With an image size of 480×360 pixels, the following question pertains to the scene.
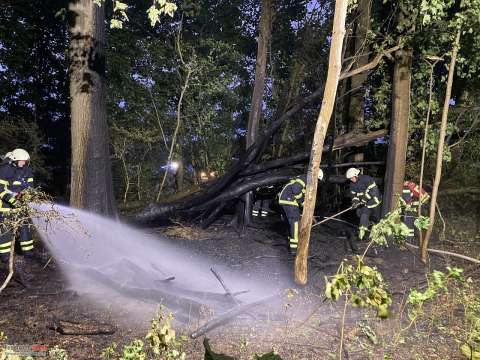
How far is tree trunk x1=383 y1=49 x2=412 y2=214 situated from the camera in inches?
323

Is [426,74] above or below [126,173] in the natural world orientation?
above

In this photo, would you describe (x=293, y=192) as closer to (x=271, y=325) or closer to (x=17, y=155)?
(x=271, y=325)

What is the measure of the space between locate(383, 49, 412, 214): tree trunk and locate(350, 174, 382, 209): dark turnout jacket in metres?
0.30

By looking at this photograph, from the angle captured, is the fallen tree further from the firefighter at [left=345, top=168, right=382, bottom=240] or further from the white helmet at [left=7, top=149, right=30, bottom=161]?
the white helmet at [left=7, top=149, right=30, bottom=161]

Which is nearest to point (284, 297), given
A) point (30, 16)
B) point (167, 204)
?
point (167, 204)

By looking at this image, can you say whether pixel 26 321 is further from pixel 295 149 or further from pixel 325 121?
pixel 295 149

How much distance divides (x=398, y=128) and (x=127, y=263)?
5942 mm

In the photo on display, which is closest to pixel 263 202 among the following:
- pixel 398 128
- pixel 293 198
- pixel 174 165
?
pixel 293 198

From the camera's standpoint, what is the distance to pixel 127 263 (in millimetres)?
6352

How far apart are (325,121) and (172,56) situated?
12.7 meters

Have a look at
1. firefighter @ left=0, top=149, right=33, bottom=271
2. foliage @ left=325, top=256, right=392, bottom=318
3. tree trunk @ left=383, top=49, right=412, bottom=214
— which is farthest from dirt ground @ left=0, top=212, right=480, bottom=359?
tree trunk @ left=383, top=49, right=412, bottom=214

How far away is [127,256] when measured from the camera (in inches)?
283

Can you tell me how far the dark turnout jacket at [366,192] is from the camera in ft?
27.7

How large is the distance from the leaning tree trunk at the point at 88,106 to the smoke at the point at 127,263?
1.41 ft
